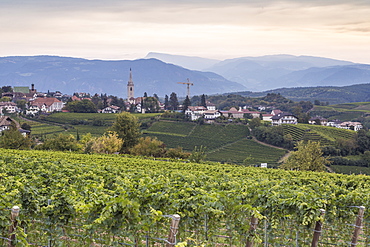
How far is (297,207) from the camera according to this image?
31.3 ft

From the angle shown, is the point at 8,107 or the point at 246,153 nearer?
the point at 246,153

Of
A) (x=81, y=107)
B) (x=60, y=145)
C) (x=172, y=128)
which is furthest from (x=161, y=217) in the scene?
(x=81, y=107)

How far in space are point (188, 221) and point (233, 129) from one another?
303 feet

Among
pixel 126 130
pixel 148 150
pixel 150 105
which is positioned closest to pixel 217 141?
pixel 126 130

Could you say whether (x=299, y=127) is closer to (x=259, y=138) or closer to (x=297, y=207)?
(x=259, y=138)

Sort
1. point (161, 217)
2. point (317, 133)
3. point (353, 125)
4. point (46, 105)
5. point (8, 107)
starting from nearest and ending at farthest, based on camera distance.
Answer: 1. point (161, 217)
2. point (317, 133)
3. point (353, 125)
4. point (8, 107)
5. point (46, 105)

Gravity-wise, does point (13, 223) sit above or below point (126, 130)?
above

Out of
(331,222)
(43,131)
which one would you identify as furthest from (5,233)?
(43,131)

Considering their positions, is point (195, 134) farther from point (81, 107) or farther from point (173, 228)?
point (173, 228)

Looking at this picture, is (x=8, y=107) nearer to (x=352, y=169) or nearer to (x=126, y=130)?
(x=126, y=130)

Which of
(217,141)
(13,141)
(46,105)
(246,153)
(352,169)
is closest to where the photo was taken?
(13,141)

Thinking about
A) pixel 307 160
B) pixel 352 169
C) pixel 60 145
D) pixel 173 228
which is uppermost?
pixel 173 228

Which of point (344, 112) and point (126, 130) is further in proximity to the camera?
point (344, 112)

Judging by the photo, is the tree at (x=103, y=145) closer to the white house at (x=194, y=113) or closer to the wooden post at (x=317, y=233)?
the wooden post at (x=317, y=233)
